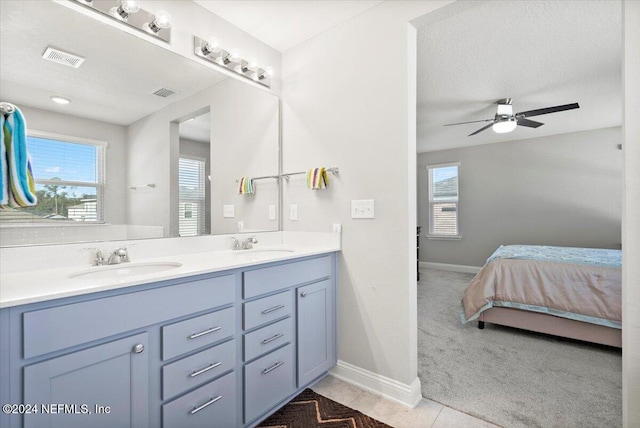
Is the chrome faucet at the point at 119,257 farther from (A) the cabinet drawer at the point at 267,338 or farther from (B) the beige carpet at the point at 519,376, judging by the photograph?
(B) the beige carpet at the point at 519,376

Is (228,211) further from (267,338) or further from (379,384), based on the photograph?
(379,384)

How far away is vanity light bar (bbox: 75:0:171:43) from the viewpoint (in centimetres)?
150

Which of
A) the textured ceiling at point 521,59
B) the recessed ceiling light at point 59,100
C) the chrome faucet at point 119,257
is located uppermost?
the textured ceiling at point 521,59

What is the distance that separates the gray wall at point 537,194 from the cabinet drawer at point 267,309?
16.0ft

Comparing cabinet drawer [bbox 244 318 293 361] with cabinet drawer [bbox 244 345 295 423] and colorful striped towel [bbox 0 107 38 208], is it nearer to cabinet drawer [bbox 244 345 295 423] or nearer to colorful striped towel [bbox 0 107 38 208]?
cabinet drawer [bbox 244 345 295 423]

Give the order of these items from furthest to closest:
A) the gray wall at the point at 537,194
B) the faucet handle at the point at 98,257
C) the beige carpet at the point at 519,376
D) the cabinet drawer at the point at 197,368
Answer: the gray wall at the point at 537,194, the beige carpet at the point at 519,376, the faucet handle at the point at 98,257, the cabinet drawer at the point at 197,368

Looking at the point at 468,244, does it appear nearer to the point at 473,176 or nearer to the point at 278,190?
the point at 473,176

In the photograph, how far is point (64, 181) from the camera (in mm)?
1424

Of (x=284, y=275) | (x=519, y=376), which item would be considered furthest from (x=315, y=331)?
(x=519, y=376)

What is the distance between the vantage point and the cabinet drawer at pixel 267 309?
150cm

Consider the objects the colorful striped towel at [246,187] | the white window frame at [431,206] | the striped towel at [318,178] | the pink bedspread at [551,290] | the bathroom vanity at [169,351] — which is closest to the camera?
the bathroom vanity at [169,351]

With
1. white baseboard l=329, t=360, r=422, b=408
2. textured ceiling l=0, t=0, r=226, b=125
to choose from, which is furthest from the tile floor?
textured ceiling l=0, t=0, r=226, b=125

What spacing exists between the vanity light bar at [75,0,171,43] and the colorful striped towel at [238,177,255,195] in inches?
39.1

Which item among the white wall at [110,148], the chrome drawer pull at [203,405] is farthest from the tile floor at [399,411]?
the white wall at [110,148]
